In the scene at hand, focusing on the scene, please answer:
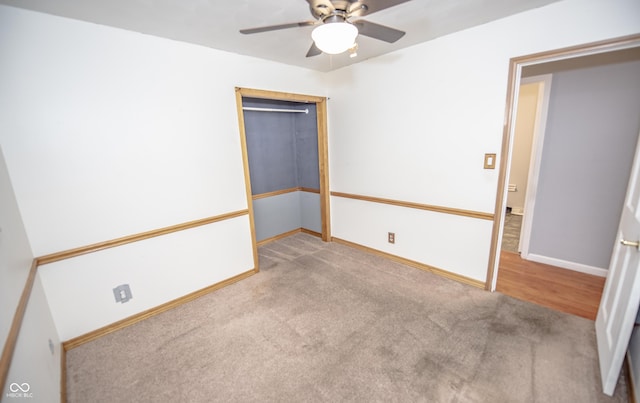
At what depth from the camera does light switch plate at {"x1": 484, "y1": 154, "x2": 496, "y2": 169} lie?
2.17 m

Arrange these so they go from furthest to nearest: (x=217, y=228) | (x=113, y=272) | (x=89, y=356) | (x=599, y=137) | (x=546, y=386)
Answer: (x=217, y=228) → (x=599, y=137) → (x=113, y=272) → (x=89, y=356) → (x=546, y=386)

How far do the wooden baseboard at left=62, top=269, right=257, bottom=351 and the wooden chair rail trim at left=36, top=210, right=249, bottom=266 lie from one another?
64 cm

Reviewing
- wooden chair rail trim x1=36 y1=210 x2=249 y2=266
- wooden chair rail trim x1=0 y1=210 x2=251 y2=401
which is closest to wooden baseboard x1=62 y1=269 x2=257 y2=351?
wooden chair rail trim x1=0 y1=210 x2=251 y2=401

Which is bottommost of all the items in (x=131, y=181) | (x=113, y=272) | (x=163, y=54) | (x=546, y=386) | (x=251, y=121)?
(x=546, y=386)

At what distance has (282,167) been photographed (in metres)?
4.00

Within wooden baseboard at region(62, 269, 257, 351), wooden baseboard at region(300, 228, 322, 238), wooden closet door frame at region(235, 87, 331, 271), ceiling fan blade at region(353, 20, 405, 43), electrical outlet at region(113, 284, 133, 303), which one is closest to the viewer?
ceiling fan blade at region(353, 20, 405, 43)

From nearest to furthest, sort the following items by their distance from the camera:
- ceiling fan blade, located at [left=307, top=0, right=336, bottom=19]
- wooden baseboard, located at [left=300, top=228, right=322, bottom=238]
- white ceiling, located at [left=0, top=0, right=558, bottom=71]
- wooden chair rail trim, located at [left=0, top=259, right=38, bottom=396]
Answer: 1. wooden chair rail trim, located at [left=0, top=259, right=38, bottom=396]
2. ceiling fan blade, located at [left=307, top=0, right=336, bottom=19]
3. white ceiling, located at [left=0, top=0, right=558, bottom=71]
4. wooden baseboard, located at [left=300, top=228, right=322, bottom=238]

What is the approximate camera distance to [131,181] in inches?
80.4

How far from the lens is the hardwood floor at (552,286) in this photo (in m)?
2.19

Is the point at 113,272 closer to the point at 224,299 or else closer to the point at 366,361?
the point at 224,299

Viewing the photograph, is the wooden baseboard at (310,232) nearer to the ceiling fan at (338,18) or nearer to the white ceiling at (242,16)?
the white ceiling at (242,16)

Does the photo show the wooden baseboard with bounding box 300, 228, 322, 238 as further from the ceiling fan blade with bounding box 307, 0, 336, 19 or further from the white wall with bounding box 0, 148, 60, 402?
the ceiling fan blade with bounding box 307, 0, 336, 19

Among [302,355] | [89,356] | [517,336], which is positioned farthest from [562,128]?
[89,356]

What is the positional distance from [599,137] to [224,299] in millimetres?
3928
